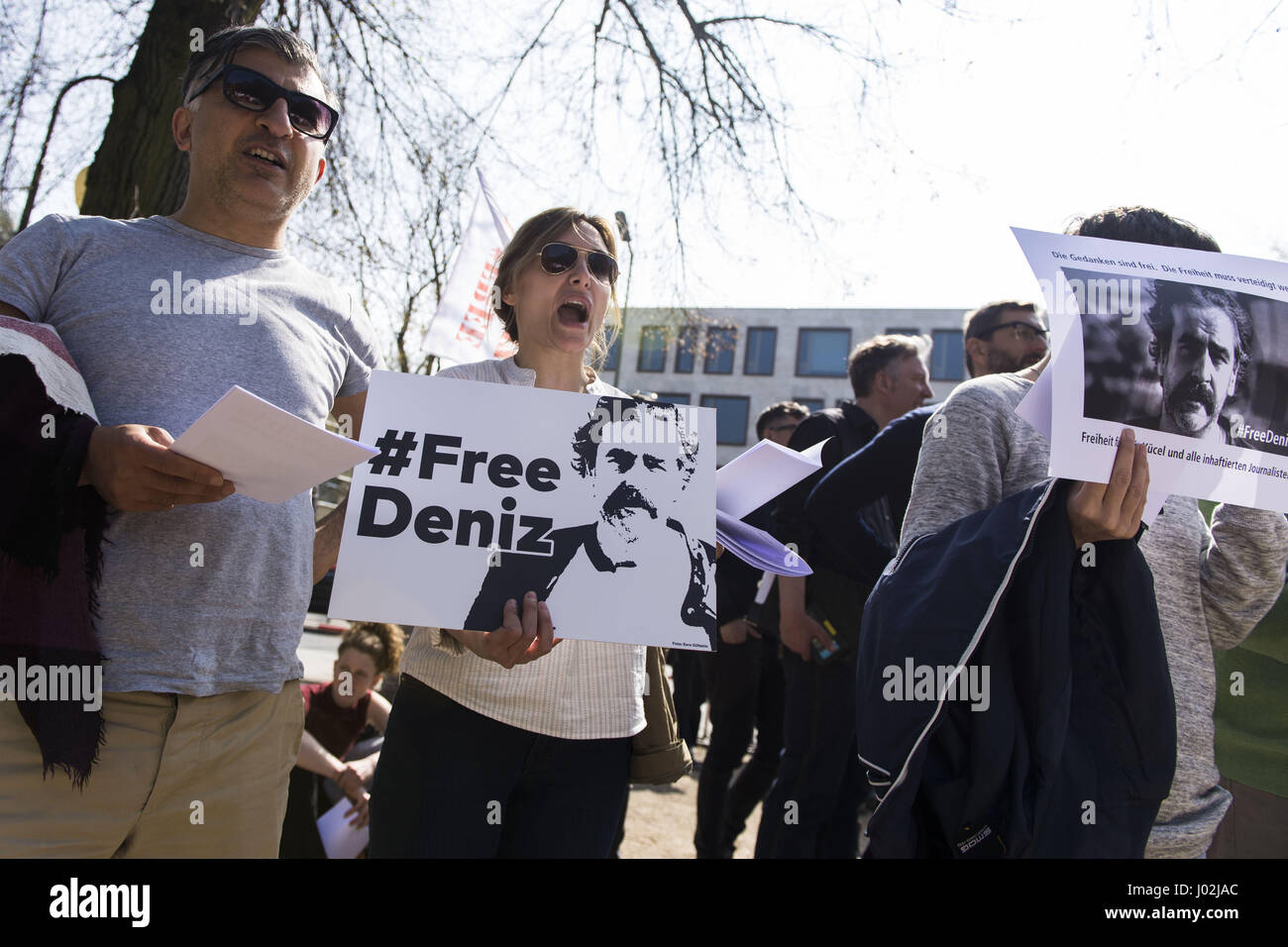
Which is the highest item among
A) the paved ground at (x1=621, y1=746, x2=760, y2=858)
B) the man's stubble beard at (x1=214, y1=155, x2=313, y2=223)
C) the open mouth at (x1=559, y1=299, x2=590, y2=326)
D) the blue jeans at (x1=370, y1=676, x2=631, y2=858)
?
the man's stubble beard at (x1=214, y1=155, x2=313, y2=223)

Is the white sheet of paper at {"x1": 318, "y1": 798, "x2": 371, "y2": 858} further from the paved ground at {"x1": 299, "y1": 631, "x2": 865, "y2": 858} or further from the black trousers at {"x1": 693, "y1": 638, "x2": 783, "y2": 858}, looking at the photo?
the black trousers at {"x1": 693, "y1": 638, "x2": 783, "y2": 858}

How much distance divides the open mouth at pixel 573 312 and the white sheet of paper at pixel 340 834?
233 cm

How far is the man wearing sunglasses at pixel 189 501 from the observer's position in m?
1.55

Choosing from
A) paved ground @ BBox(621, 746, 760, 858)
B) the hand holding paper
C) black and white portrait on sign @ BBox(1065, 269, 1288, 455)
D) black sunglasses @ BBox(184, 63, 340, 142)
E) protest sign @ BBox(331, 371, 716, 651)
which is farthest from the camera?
paved ground @ BBox(621, 746, 760, 858)

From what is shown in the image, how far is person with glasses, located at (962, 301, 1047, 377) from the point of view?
11.4 feet

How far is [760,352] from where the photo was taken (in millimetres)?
43750

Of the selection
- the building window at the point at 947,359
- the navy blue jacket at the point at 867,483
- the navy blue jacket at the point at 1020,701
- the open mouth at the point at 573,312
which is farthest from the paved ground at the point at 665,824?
the building window at the point at 947,359

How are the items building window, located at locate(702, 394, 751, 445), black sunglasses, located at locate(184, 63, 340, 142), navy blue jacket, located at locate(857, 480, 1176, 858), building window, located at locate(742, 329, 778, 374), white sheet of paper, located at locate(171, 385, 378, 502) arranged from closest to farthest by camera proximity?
1. white sheet of paper, located at locate(171, 385, 378, 502)
2. navy blue jacket, located at locate(857, 480, 1176, 858)
3. black sunglasses, located at locate(184, 63, 340, 142)
4. building window, located at locate(742, 329, 778, 374)
5. building window, located at locate(702, 394, 751, 445)

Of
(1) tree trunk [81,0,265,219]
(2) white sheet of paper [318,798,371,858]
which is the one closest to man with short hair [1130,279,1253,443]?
(2) white sheet of paper [318,798,371,858]

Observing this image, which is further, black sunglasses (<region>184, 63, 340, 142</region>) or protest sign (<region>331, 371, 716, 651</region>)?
black sunglasses (<region>184, 63, 340, 142</region>)

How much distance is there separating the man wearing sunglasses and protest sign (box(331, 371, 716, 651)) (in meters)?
0.22

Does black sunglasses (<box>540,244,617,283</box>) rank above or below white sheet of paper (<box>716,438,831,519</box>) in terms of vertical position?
above
